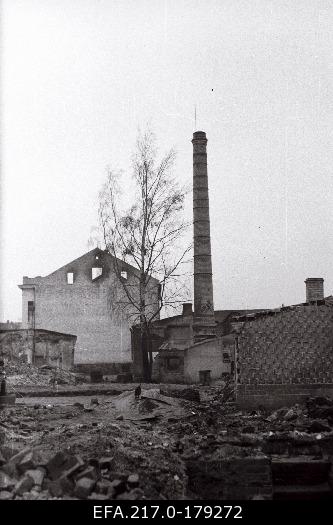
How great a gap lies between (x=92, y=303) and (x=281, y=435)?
96.0 ft

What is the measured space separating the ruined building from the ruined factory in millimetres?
5999

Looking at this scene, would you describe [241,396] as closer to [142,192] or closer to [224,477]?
[224,477]

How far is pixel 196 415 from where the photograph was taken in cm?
1389

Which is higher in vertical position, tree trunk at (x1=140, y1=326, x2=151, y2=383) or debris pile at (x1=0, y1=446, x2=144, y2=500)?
tree trunk at (x1=140, y1=326, x2=151, y2=383)

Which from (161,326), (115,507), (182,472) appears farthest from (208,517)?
(161,326)

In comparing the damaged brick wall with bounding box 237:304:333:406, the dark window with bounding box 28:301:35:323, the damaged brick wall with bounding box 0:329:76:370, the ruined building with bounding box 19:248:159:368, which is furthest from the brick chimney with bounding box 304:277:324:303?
the dark window with bounding box 28:301:35:323

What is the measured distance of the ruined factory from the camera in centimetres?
Result: 802

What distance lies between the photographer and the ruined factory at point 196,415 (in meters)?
8.02

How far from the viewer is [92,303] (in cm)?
3919

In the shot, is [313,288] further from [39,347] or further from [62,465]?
[62,465]

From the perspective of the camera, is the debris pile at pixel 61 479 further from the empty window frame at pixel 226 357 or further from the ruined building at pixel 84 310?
the ruined building at pixel 84 310

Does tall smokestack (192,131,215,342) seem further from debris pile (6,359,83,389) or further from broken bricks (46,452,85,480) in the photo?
broken bricks (46,452,85,480)

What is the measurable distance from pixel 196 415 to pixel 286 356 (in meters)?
2.85

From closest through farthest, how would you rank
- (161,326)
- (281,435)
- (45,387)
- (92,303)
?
(281,435) < (45,387) < (161,326) < (92,303)
